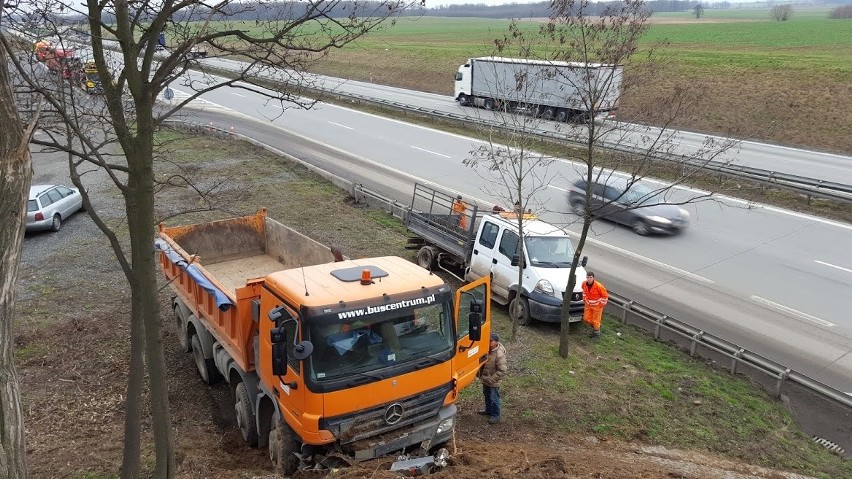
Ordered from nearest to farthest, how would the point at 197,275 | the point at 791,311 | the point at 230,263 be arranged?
the point at 197,275, the point at 230,263, the point at 791,311

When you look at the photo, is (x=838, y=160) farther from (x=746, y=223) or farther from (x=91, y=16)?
(x=91, y=16)

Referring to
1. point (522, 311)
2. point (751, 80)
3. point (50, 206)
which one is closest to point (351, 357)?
point (522, 311)

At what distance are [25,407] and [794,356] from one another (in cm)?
1334

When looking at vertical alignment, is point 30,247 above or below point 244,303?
below

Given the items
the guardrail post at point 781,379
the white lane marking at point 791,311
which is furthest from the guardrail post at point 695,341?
the white lane marking at point 791,311

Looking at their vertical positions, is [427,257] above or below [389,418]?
below

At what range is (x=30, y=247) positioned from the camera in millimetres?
17281

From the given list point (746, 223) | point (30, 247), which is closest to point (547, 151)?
point (746, 223)

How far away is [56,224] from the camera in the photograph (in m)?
18.7

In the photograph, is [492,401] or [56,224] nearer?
[492,401]

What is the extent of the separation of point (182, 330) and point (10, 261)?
7.79m

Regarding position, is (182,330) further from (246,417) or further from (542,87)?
(542,87)

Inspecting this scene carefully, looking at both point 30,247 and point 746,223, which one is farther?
point 746,223

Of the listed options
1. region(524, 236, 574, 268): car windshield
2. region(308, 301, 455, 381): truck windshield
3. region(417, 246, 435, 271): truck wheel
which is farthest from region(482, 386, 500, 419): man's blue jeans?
region(417, 246, 435, 271): truck wheel
